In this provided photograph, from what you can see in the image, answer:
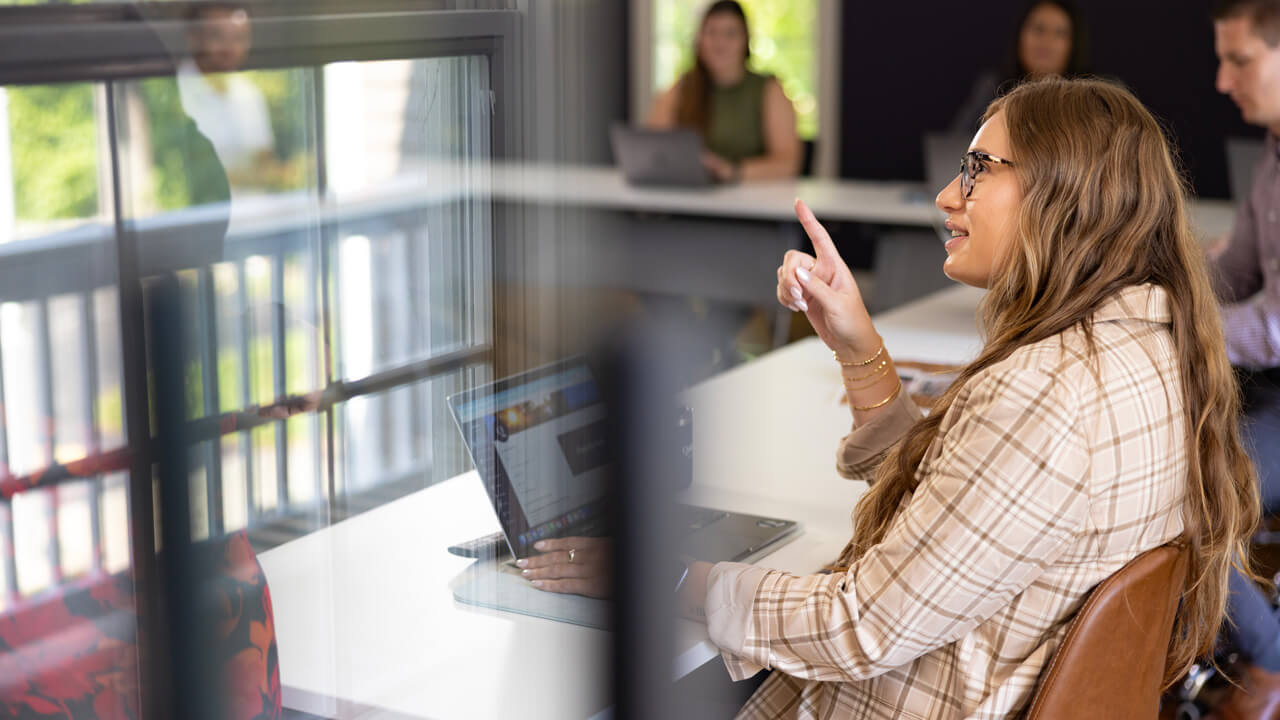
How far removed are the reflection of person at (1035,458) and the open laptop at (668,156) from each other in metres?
3.14

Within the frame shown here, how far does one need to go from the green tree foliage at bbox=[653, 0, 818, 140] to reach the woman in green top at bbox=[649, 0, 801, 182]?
1.32 metres

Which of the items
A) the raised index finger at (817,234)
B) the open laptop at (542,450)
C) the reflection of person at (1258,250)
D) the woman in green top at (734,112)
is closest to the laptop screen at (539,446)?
the open laptop at (542,450)

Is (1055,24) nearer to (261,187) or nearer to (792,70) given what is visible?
(792,70)

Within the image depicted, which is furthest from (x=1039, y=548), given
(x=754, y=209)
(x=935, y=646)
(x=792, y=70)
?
(x=792, y=70)

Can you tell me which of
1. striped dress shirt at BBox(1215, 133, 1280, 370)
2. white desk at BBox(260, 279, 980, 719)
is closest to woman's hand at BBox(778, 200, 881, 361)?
white desk at BBox(260, 279, 980, 719)

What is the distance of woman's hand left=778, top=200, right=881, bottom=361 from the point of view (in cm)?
129

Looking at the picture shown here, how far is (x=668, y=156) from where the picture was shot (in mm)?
4398

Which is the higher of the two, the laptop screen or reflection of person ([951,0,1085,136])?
reflection of person ([951,0,1085,136])

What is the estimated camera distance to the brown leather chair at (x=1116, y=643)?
1009mm

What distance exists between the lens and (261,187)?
28 centimetres

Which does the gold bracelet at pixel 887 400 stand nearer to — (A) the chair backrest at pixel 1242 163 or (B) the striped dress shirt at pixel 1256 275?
(B) the striped dress shirt at pixel 1256 275

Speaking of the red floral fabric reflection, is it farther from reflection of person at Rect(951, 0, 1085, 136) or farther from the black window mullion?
reflection of person at Rect(951, 0, 1085, 136)

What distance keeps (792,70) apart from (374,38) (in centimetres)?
616

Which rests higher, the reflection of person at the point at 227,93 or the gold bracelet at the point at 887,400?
the reflection of person at the point at 227,93
